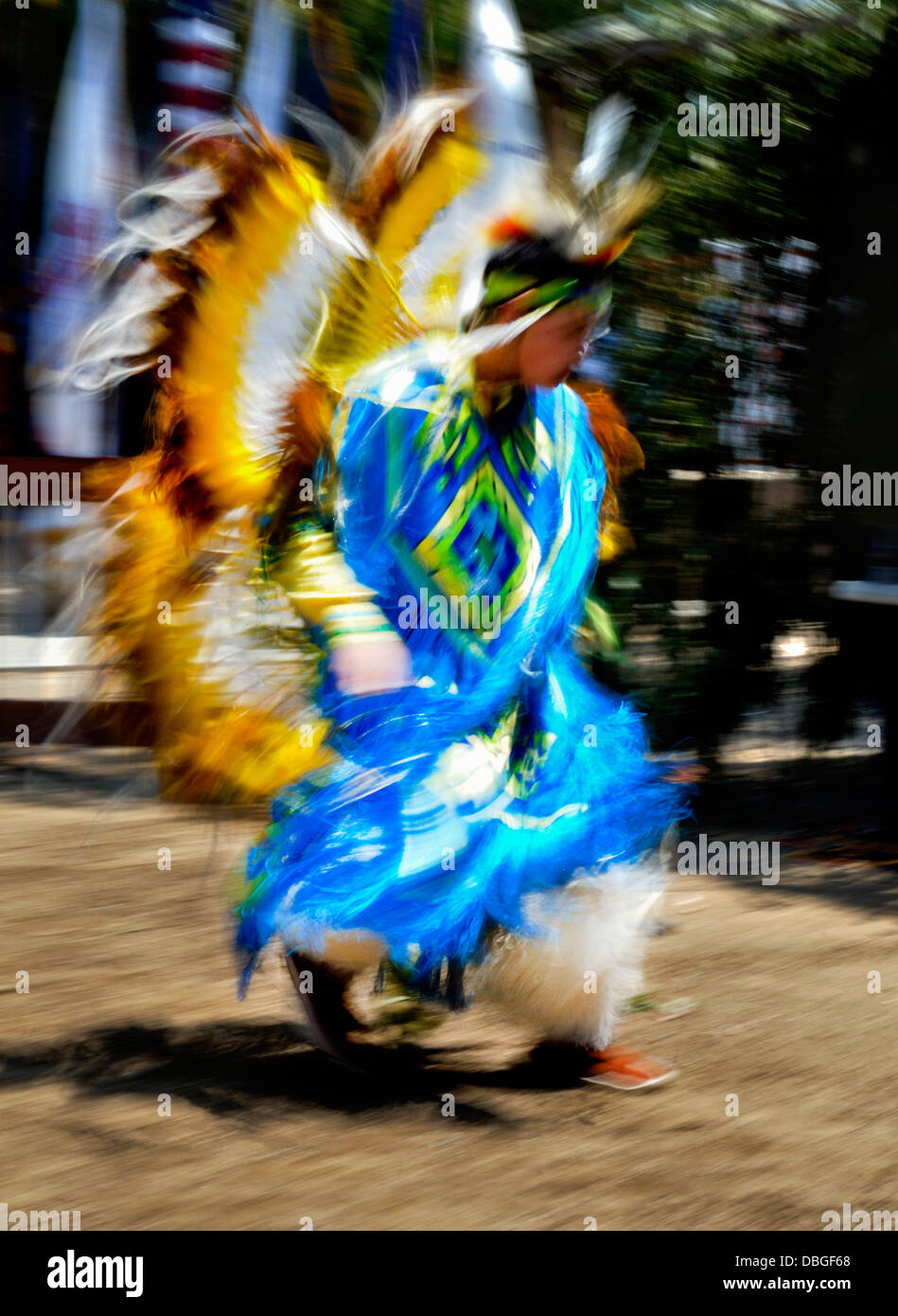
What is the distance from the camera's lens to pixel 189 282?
293cm

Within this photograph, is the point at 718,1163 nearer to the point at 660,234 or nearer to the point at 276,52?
the point at 660,234

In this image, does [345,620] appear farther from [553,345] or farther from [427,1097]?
[427,1097]

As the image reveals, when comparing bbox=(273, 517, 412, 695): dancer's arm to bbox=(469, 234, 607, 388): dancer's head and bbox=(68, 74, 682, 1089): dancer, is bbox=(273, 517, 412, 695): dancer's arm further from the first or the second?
bbox=(469, 234, 607, 388): dancer's head

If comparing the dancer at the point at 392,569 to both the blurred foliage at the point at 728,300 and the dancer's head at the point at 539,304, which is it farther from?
the blurred foliage at the point at 728,300

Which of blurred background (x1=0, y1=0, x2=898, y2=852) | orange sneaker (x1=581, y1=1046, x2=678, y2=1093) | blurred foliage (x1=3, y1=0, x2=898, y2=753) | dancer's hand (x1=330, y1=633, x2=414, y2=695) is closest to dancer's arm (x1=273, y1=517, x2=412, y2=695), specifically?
dancer's hand (x1=330, y1=633, x2=414, y2=695)

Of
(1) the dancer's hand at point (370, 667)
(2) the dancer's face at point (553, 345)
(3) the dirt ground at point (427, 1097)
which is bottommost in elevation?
(3) the dirt ground at point (427, 1097)

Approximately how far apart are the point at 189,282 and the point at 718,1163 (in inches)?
74.7

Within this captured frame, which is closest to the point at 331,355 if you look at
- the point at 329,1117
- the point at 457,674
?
the point at 457,674

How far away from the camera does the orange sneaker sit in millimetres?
2998

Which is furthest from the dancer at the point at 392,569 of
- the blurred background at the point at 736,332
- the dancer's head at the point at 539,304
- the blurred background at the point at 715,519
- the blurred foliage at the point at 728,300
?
the blurred foliage at the point at 728,300

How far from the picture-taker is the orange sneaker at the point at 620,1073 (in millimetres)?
2998

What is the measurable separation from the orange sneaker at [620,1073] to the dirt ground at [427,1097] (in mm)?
35

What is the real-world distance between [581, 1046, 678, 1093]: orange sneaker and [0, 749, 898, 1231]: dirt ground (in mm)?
35

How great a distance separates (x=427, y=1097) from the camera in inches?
116
